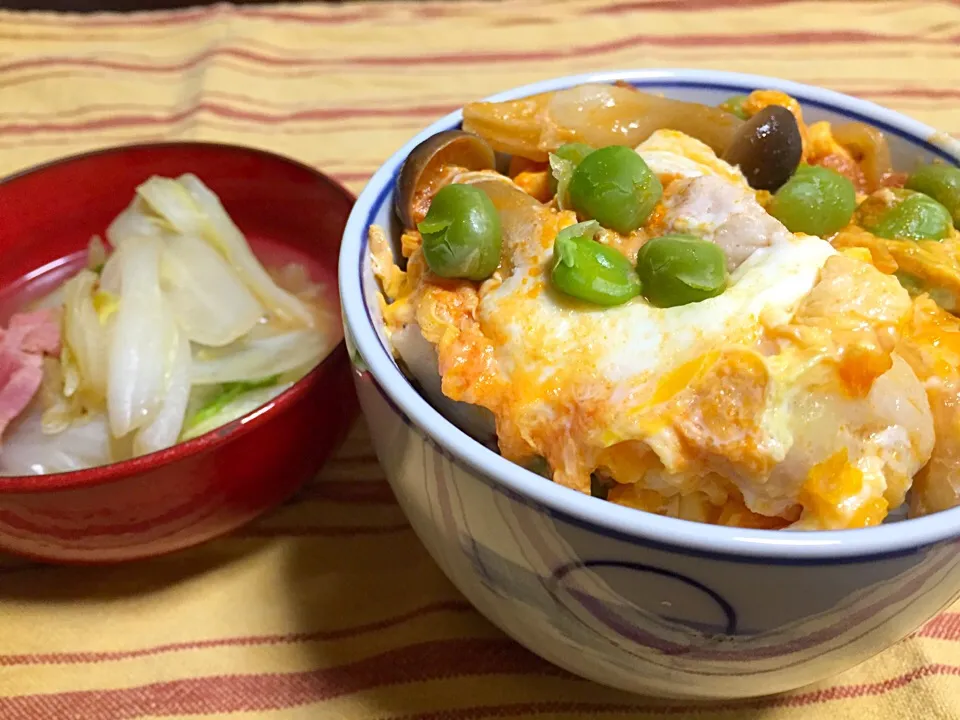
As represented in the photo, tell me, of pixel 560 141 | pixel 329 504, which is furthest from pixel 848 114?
pixel 329 504

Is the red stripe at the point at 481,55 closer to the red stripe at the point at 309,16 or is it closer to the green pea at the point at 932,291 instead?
the red stripe at the point at 309,16

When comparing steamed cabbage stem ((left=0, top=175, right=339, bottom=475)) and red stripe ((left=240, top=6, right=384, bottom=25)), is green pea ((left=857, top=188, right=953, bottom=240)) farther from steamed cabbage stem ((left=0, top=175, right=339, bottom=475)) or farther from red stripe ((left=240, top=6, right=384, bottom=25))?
red stripe ((left=240, top=6, right=384, bottom=25))

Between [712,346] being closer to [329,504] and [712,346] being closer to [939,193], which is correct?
[939,193]

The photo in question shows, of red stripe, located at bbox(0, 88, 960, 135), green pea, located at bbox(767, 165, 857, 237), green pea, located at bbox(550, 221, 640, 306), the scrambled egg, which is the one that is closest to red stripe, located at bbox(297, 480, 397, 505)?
the scrambled egg

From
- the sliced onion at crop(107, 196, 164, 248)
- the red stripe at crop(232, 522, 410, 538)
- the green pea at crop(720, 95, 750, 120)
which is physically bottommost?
the red stripe at crop(232, 522, 410, 538)

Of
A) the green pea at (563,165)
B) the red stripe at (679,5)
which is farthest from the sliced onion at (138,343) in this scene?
the red stripe at (679,5)

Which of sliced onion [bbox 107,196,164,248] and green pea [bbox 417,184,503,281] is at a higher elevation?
green pea [bbox 417,184,503,281]
